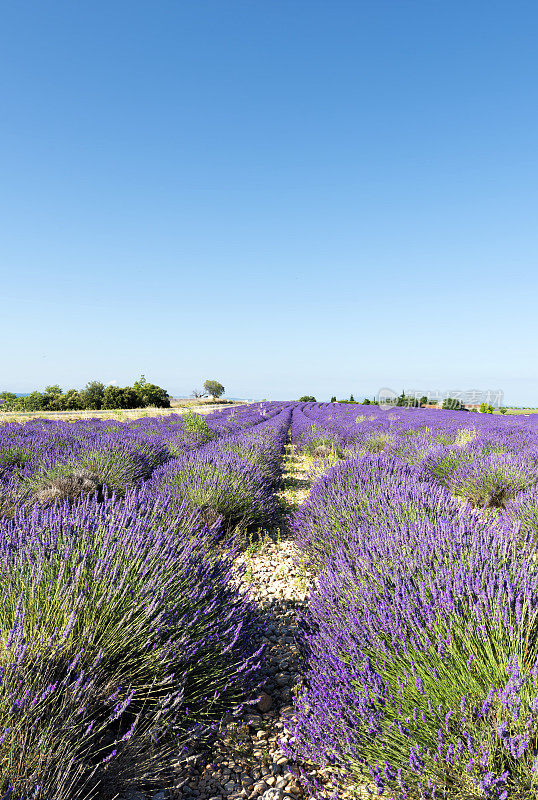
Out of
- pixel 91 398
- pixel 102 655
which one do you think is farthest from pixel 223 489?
pixel 91 398

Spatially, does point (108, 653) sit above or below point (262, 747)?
above

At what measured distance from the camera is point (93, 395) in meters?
37.2

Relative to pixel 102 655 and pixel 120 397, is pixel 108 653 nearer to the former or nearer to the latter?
pixel 102 655

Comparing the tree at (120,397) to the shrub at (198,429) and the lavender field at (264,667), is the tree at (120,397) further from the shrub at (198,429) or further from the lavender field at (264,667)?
the lavender field at (264,667)

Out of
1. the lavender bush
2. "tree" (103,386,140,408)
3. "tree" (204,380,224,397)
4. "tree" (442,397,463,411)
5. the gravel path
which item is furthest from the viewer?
"tree" (204,380,224,397)

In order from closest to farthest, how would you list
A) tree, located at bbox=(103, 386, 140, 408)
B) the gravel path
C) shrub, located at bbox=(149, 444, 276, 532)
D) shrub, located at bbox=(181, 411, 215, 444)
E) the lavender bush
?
the lavender bush, the gravel path, shrub, located at bbox=(149, 444, 276, 532), shrub, located at bbox=(181, 411, 215, 444), tree, located at bbox=(103, 386, 140, 408)

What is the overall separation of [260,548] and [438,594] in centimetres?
250

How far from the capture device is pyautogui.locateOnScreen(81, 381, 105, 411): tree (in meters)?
36.2

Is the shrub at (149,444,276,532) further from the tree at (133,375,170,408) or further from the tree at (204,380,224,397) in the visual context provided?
the tree at (204,380,224,397)

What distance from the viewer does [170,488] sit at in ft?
12.5

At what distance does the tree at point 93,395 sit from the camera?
119 feet

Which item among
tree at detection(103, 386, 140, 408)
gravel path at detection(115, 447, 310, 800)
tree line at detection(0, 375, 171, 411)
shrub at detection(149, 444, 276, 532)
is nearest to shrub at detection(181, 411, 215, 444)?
shrub at detection(149, 444, 276, 532)

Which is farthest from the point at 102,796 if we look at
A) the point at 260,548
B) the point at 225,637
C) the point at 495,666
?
the point at 260,548

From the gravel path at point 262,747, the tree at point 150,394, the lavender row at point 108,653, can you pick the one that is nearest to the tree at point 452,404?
the tree at point 150,394
